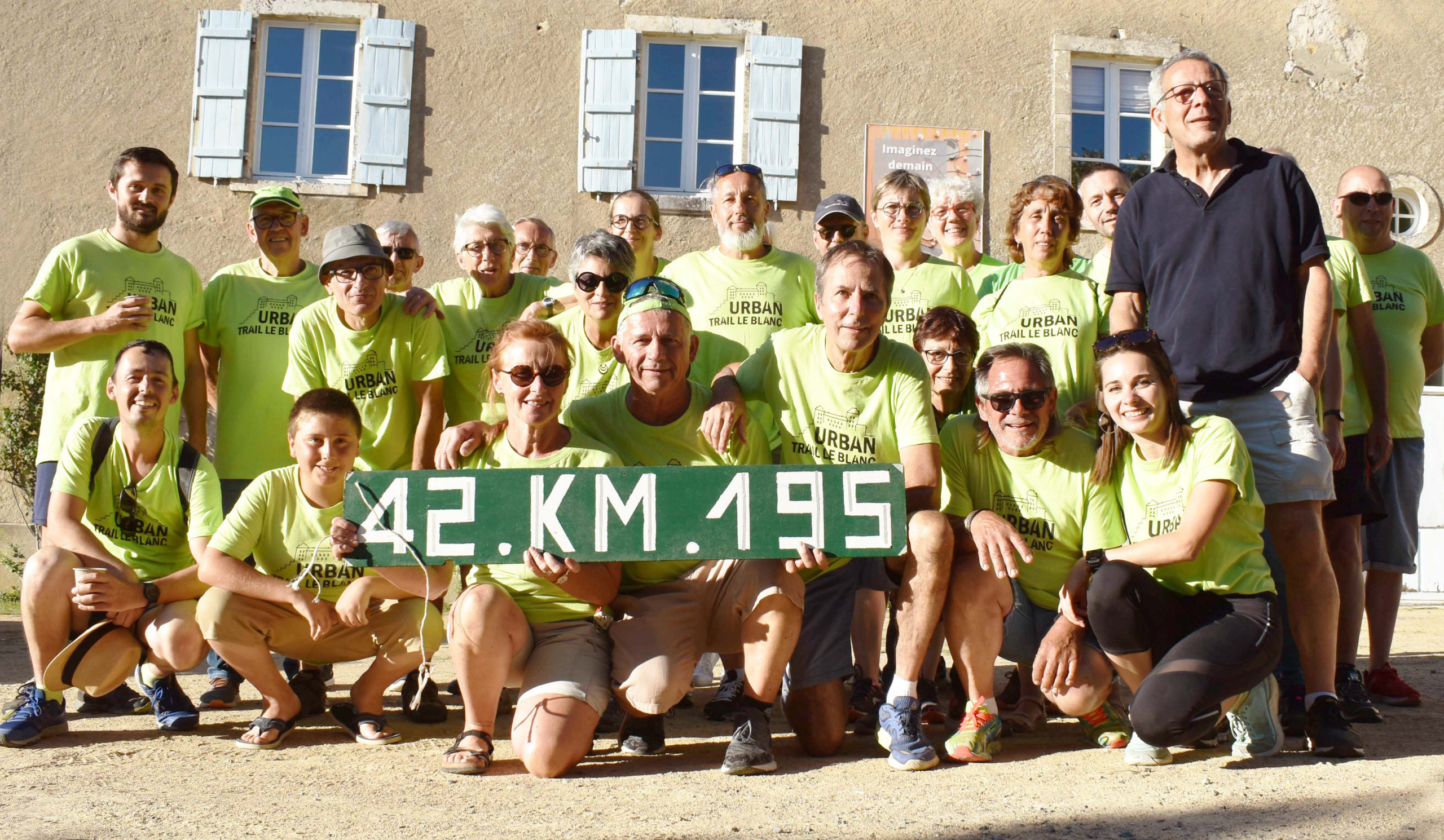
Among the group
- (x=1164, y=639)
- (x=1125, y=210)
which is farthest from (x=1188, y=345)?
(x=1164, y=639)

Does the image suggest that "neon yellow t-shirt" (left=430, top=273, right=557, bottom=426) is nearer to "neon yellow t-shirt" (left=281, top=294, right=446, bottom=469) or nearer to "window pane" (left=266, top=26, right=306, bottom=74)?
"neon yellow t-shirt" (left=281, top=294, right=446, bottom=469)

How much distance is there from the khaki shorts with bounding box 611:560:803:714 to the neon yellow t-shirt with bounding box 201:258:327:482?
1985 mm

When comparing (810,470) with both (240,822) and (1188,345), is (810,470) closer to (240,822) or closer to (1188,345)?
(1188,345)

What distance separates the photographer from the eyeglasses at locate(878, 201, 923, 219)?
16.0 ft

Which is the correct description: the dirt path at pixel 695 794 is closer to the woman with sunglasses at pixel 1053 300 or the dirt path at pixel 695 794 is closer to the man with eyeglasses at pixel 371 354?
the man with eyeglasses at pixel 371 354

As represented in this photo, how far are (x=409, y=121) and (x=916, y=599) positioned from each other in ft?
22.9

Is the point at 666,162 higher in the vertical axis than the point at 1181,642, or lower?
higher

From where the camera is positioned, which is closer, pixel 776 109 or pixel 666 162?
pixel 776 109

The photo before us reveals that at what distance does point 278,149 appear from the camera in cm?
948

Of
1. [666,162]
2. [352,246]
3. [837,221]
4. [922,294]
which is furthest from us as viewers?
[666,162]

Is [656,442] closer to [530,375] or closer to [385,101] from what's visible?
[530,375]

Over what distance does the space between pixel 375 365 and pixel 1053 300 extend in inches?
103

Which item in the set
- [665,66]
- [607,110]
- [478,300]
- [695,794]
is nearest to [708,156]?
[665,66]

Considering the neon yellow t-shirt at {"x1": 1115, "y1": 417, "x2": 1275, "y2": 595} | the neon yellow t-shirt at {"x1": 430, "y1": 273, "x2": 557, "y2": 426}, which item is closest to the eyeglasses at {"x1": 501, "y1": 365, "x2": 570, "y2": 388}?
the neon yellow t-shirt at {"x1": 430, "y1": 273, "x2": 557, "y2": 426}
